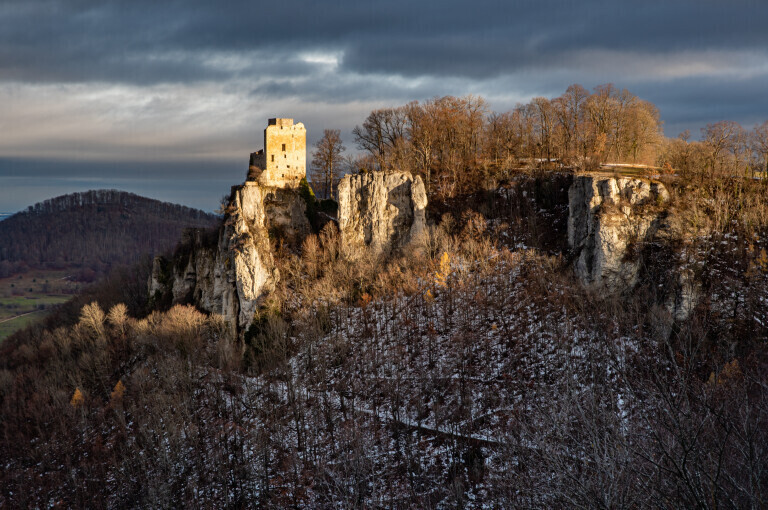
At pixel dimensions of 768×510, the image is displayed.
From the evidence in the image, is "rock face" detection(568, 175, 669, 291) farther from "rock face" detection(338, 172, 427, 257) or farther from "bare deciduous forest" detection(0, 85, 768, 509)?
"rock face" detection(338, 172, 427, 257)

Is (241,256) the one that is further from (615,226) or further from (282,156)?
(615,226)

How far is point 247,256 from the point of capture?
48375 millimetres

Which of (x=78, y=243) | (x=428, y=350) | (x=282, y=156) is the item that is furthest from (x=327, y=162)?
(x=78, y=243)

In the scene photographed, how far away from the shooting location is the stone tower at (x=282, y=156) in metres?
52.1

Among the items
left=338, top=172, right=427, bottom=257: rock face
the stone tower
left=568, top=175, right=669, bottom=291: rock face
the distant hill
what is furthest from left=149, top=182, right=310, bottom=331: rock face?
the distant hill

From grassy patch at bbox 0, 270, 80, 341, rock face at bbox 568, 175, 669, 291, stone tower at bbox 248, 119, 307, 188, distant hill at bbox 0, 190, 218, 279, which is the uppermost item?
stone tower at bbox 248, 119, 307, 188

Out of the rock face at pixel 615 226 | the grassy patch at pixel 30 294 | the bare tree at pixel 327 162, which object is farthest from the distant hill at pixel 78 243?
the rock face at pixel 615 226

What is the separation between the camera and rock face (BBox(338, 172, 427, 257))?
5134 centimetres

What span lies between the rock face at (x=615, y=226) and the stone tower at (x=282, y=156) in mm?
26908

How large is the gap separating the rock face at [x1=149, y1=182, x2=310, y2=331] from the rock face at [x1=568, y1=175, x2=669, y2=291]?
25953 mm

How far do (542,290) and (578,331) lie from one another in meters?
4.61

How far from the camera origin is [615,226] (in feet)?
129

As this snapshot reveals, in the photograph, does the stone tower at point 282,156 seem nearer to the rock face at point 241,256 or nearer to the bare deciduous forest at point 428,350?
the rock face at point 241,256

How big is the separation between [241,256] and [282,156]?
10996 mm
